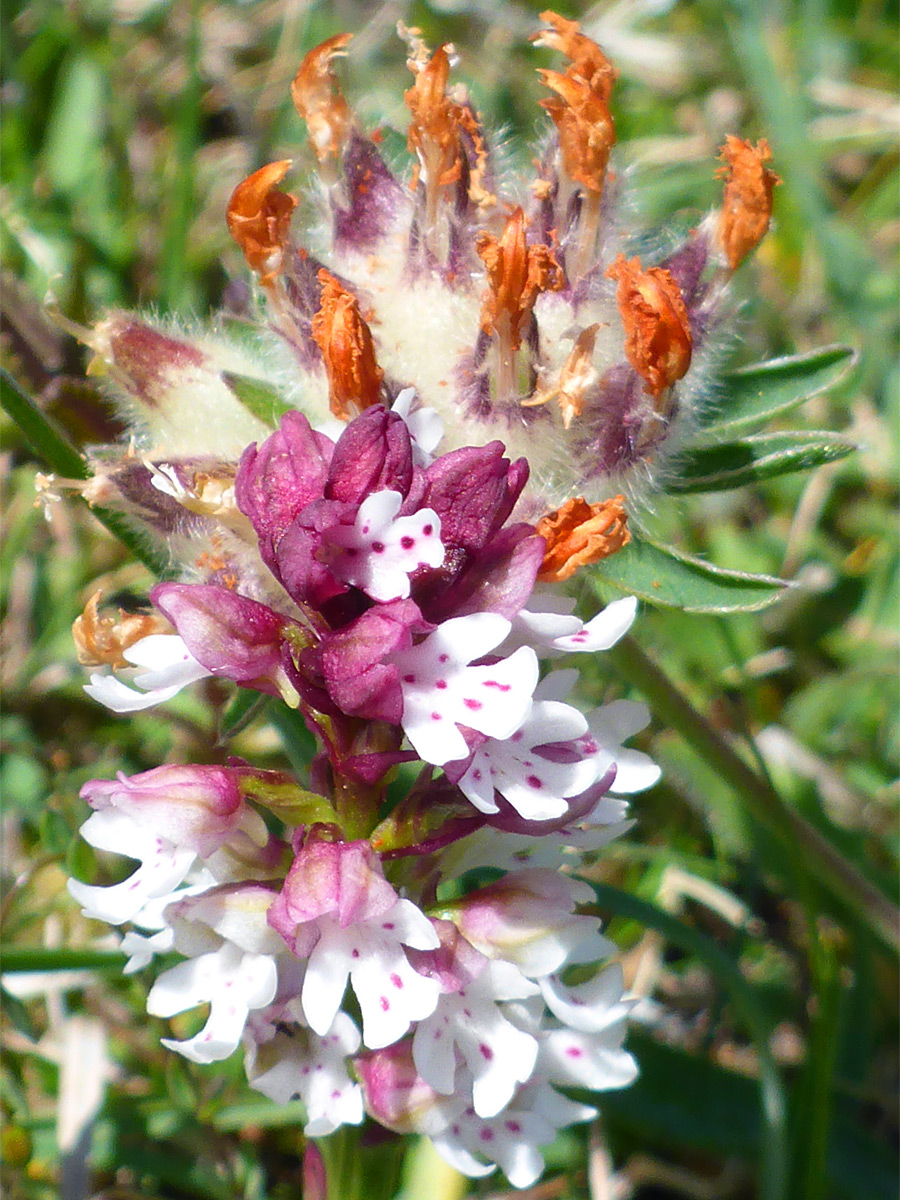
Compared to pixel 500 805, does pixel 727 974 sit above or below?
below

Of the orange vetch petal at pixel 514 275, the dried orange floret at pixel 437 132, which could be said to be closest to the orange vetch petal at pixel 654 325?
the orange vetch petal at pixel 514 275

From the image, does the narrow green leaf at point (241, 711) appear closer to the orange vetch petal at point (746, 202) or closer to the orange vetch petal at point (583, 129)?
the orange vetch petal at point (583, 129)

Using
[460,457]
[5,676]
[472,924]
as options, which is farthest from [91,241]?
[472,924]

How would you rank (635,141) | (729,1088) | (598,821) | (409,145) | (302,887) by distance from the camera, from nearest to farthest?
(302,887) < (598,821) < (409,145) < (729,1088) < (635,141)

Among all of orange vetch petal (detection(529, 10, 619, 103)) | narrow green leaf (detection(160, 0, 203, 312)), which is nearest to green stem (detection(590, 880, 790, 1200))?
orange vetch petal (detection(529, 10, 619, 103))

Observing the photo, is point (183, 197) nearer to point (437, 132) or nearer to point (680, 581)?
point (437, 132)

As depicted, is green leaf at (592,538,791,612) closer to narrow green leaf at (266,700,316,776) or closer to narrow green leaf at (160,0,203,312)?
narrow green leaf at (266,700,316,776)

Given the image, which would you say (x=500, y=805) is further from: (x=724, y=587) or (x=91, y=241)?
(x=91, y=241)
